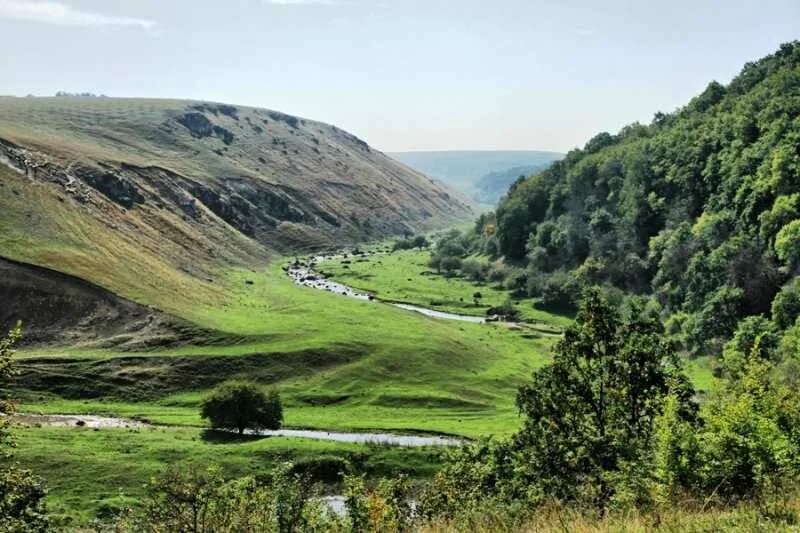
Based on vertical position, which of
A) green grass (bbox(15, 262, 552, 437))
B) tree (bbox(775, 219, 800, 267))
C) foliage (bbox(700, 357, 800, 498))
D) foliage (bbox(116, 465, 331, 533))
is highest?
tree (bbox(775, 219, 800, 267))

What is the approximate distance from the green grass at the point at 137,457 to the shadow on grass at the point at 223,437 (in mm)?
352

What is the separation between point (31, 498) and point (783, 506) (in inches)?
1883

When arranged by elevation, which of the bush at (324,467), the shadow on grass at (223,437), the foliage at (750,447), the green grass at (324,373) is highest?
the foliage at (750,447)

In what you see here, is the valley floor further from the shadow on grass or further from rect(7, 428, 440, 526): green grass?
the shadow on grass

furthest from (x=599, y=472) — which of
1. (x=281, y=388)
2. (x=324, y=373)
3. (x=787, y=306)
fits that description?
(x=787, y=306)

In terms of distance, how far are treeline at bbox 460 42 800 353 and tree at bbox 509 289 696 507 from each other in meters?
80.1

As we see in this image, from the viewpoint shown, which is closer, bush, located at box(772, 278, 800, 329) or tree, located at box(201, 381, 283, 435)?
tree, located at box(201, 381, 283, 435)

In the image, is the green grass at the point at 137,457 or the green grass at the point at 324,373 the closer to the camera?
the green grass at the point at 137,457

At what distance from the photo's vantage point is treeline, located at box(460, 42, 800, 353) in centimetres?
11925

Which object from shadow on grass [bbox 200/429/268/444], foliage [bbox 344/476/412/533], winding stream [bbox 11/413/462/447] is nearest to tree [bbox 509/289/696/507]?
foliage [bbox 344/476/412/533]

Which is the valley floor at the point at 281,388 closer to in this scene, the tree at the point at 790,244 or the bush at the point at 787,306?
the bush at the point at 787,306

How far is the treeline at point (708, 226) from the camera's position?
11925 cm

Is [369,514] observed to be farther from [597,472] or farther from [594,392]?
[594,392]

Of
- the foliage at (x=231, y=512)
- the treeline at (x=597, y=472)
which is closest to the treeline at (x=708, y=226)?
the treeline at (x=597, y=472)
